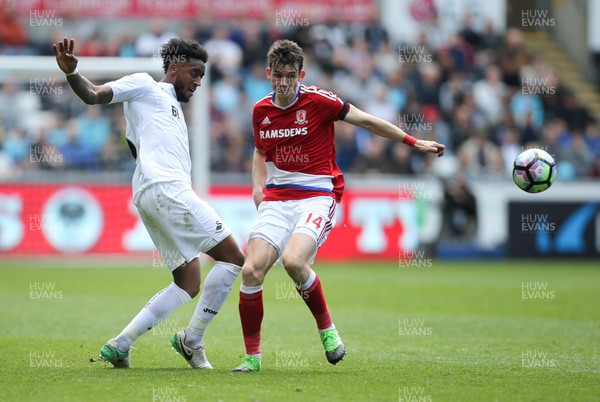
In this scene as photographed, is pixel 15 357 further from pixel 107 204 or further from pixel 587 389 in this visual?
pixel 107 204

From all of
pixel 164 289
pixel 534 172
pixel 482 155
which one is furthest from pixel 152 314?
pixel 482 155

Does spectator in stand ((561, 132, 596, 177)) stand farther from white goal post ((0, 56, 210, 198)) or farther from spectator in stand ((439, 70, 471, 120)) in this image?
white goal post ((0, 56, 210, 198))

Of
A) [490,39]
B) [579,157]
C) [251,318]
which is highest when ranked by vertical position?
[490,39]

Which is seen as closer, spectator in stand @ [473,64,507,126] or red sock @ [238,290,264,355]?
red sock @ [238,290,264,355]

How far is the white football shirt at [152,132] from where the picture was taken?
26.2 feet

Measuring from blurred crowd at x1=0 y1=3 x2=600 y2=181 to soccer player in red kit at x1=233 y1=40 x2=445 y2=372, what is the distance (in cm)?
1184

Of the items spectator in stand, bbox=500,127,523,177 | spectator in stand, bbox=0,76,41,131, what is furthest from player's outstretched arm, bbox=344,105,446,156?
spectator in stand, bbox=500,127,523,177

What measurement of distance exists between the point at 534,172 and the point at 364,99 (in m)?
14.6

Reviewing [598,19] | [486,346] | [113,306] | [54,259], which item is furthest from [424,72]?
[486,346]

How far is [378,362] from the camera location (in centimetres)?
859

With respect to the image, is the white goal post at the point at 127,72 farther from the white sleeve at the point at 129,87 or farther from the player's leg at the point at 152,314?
the player's leg at the point at 152,314

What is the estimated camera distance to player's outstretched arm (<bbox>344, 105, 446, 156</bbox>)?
825cm

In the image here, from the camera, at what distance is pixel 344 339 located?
33.6ft

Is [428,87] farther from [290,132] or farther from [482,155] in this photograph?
[290,132]
